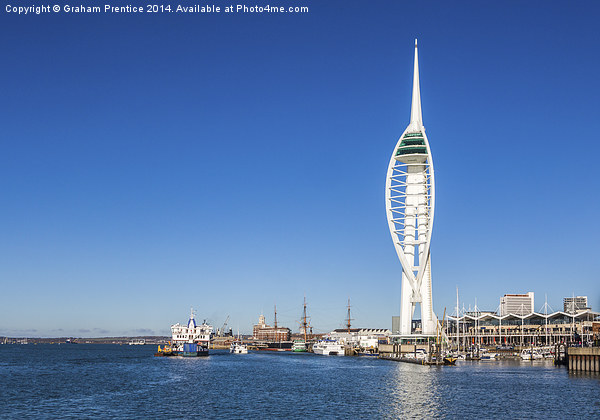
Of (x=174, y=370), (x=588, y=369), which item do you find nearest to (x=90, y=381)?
(x=174, y=370)

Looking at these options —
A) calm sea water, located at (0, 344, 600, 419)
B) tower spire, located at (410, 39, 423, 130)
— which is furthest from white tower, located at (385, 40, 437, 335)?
calm sea water, located at (0, 344, 600, 419)

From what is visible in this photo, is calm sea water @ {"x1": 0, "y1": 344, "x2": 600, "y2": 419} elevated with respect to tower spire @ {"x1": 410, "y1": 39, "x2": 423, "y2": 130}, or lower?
lower

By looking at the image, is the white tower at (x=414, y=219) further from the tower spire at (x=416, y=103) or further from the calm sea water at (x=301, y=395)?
the calm sea water at (x=301, y=395)

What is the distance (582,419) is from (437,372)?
51.4m

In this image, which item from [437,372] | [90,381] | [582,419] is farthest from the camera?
[437,372]

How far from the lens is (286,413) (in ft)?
180

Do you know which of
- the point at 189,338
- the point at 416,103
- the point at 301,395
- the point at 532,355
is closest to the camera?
the point at 301,395

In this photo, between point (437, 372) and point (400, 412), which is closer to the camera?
point (400, 412)

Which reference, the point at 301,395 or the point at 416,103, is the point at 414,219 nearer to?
the point at 416,103

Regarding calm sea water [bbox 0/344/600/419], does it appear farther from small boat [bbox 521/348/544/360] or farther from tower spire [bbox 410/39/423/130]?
tower spire [bbox 410/39/423/130]

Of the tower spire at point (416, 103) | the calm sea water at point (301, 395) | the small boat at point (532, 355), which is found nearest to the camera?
the calm sea water at point (301, 395)

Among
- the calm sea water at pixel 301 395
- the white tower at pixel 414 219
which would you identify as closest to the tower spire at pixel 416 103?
the white tower at pixel 414 219

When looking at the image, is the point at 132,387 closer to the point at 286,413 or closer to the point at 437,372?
the point at 286,413

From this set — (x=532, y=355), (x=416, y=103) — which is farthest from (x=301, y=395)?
(x=416, y=103)
